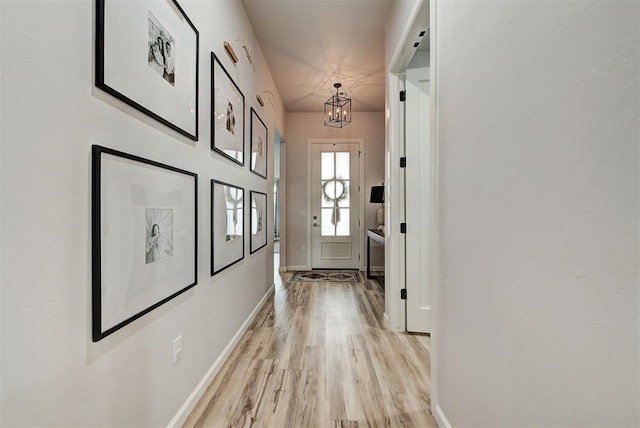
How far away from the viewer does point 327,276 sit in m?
4.86

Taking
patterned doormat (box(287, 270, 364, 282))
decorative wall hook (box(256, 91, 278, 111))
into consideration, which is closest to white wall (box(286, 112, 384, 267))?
patterned doormat (box(287, 270, 364, 282))

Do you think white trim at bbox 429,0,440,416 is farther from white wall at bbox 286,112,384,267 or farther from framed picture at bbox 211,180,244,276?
white wall at bbox 286,112,384,267

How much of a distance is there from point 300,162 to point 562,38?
4.72 metres

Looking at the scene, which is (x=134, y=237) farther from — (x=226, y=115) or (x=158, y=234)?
(x=226, y=115)

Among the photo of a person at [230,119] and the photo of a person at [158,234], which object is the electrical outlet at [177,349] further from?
the photo of a person at [230,119]

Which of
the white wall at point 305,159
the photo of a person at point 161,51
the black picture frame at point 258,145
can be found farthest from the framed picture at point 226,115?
the white wall at point 305,159

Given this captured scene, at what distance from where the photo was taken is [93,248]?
3.00 ft

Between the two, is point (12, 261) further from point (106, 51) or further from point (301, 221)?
point (301, 221)

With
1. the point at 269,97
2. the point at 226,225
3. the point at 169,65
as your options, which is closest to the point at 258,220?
A: the point at 226,225

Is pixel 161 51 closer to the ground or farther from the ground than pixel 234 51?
closer to the ground

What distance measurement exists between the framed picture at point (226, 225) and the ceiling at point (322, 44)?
5.34 feet

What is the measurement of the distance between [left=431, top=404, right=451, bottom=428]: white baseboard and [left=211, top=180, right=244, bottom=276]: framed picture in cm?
139

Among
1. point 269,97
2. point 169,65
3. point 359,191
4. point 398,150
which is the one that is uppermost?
point 269,97

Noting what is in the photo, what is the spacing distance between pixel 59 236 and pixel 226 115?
149 cm
